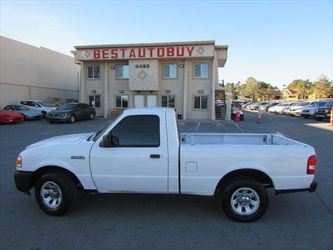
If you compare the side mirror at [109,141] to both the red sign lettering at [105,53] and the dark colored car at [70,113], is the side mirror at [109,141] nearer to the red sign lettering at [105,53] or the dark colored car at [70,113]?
the dark colored car at [70,113]

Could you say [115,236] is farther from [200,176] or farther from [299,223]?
[299,223]

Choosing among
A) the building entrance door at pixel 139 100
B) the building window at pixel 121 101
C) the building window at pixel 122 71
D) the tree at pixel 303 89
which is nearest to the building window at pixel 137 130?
the building entrance door at pixel 139 100

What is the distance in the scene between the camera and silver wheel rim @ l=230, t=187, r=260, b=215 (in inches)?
183

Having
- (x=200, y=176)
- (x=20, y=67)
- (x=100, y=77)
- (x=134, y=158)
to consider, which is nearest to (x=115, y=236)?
(x=134, y=158)

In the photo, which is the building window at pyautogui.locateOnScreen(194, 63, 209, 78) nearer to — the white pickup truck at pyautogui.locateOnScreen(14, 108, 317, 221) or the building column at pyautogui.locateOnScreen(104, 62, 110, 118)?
the building column at pyautogui.locateOnScreen(104, 62, 110, 118)

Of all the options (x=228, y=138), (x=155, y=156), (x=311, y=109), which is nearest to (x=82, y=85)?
(x=311, y=109)

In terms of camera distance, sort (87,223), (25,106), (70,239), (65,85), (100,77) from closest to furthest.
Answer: (70,239) → (87,223) → (25,106) → (100,77) → (65,85)

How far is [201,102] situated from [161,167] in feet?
79.0

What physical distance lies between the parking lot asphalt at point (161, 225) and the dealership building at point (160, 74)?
878 inches

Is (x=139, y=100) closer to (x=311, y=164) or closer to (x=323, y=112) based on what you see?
(x=323, y=112)

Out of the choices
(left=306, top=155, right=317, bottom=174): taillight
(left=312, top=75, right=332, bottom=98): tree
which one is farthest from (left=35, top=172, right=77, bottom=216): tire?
(left=312, top=75, right=332, bottom=98): tree

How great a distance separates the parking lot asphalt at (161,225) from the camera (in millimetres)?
3965

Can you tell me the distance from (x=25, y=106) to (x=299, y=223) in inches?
1038

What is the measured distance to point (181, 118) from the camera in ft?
91.7
